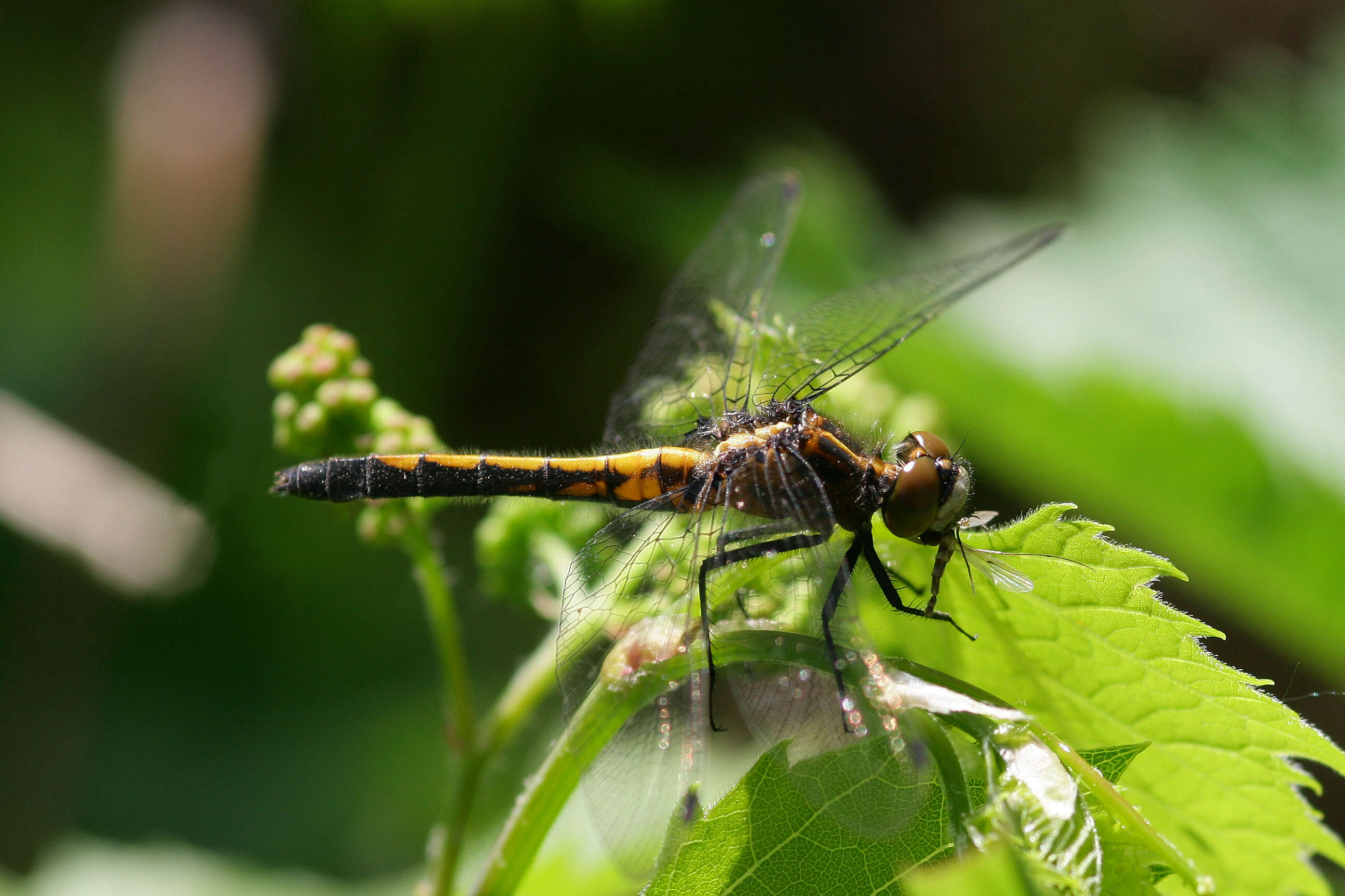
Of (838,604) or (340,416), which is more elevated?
(340,416)

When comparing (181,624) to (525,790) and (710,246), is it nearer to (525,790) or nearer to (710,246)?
(710,246)

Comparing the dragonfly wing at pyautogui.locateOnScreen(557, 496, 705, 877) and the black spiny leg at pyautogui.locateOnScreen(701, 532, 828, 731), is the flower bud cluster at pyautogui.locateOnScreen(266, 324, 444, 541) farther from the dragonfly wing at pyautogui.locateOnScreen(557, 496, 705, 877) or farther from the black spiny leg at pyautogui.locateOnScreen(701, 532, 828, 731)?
the black spiny leg at pyautogui.locateOnScreen(701, 532, 828, 731)

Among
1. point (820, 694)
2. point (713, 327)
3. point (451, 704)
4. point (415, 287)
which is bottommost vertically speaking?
point (451, 704)

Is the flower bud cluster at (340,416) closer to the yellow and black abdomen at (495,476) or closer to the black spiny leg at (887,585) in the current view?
the yellow and black abdomen at (495,476)

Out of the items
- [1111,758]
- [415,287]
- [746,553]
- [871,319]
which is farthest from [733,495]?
[415,287]

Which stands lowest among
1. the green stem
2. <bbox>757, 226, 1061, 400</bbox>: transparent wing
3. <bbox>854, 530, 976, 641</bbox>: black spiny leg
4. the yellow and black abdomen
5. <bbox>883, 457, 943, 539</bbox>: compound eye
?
the green stem

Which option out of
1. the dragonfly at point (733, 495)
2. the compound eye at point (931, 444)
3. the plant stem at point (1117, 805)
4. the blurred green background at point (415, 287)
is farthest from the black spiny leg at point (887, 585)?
the blurred green background at point (415, 287)

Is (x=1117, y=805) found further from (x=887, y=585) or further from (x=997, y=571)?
(x=887, y=585)

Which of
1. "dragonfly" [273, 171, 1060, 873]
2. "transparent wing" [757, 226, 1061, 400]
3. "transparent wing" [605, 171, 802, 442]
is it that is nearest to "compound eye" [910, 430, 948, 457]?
"dragonfly" [273, 171, 1060, 873]
